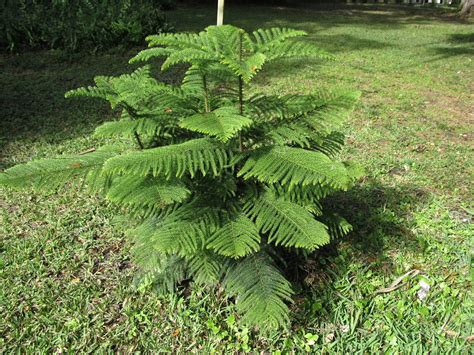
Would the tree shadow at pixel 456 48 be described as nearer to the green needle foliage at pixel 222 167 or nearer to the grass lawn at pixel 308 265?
the grass lawn at pixel 308 265

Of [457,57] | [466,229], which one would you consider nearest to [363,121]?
[466,229]

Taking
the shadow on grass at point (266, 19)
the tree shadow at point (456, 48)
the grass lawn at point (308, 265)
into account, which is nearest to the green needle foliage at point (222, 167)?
the grass lawn at point (308, 265)

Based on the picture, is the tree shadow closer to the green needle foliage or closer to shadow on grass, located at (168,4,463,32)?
shadow on grass, located at (168,4,463,32)

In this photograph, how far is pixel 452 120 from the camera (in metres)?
5.05

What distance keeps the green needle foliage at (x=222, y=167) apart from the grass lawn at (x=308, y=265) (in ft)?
1.08

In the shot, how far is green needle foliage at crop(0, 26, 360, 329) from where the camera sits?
1562mm

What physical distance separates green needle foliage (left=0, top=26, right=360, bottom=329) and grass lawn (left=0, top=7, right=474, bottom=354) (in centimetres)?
33

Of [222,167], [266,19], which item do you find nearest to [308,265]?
[222,167]

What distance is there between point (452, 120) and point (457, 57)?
476cm

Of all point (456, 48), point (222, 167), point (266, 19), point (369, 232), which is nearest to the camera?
point (222, 167)

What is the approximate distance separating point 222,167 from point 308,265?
953 mm

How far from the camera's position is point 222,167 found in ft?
5.59

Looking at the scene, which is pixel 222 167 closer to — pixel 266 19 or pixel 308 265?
pixel 308 265

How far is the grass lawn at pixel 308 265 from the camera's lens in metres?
1.99
